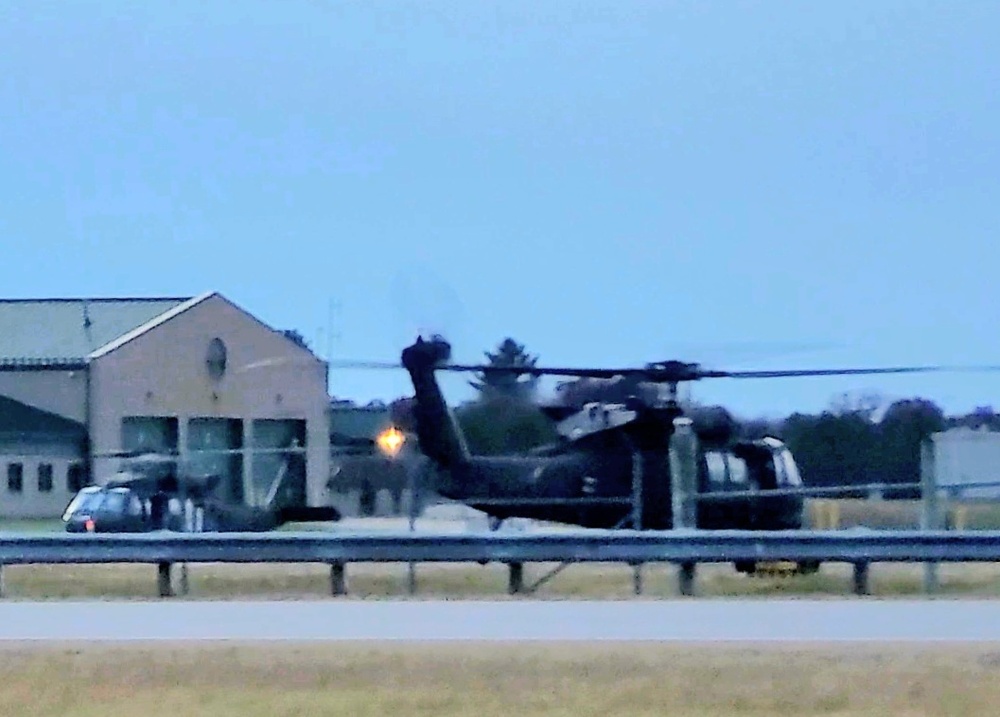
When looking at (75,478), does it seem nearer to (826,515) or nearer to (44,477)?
(44,477)

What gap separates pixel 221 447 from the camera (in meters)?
39.8

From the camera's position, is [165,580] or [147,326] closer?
[165,580]

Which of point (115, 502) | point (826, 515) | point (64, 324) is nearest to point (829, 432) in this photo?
point (826, 515)

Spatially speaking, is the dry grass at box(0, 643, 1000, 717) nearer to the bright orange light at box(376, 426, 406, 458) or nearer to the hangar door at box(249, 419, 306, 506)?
the bright orange light at box(376, 426, 406, 458)

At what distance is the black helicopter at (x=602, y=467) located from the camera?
22781 mm

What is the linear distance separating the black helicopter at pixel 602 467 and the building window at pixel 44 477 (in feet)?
58.8

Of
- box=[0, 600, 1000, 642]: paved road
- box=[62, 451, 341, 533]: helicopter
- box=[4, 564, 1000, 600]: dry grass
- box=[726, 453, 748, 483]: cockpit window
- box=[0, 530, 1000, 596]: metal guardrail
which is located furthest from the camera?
box=[62, 451, 341, 533]: helicopter

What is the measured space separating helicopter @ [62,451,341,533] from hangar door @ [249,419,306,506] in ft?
19.7

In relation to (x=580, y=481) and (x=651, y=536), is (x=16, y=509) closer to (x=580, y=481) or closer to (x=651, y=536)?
(x=580, y=481)

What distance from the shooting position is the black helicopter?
2278 cm

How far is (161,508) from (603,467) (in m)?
10.8

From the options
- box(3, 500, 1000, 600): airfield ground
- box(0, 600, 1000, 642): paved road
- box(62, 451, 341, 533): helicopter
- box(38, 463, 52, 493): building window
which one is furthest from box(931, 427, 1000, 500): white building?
box(38, 463, 52, 493): building window

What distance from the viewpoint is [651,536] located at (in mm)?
16797

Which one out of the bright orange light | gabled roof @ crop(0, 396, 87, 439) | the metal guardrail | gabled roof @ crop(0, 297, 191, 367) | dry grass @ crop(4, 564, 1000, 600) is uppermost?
gabled roof @ crop(0, 297, 191, 367)
